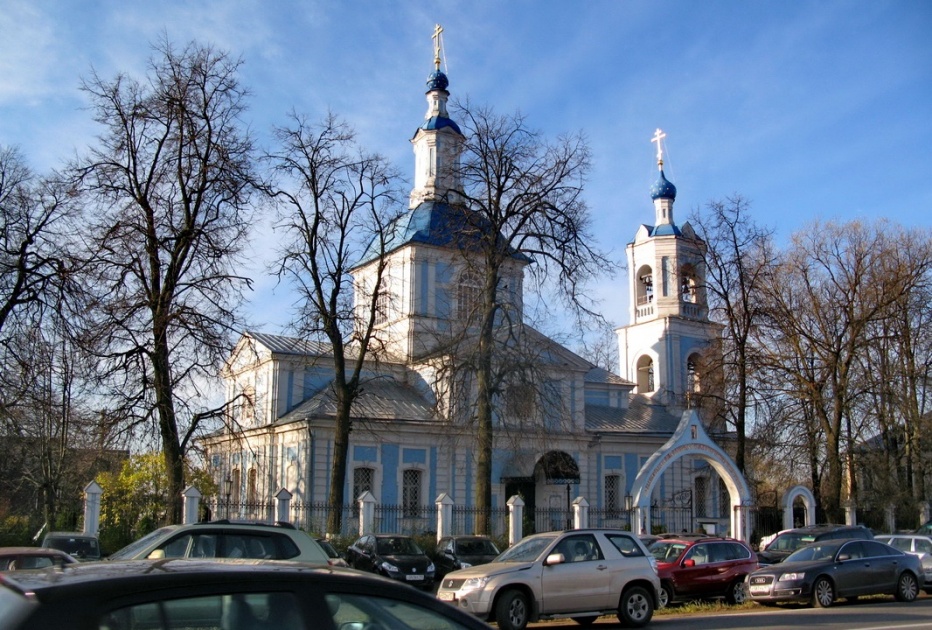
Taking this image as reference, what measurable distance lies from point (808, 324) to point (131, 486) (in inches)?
1061

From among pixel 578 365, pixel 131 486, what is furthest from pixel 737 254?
pixel 131 486

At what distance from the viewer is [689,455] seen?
3072 centimetres

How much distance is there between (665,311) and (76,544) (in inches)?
1346

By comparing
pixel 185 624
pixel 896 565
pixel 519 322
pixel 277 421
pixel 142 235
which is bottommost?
pixel 896 565

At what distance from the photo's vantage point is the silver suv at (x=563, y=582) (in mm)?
14094

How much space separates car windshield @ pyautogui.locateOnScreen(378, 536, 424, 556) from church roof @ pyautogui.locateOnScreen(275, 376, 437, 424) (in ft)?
34.0

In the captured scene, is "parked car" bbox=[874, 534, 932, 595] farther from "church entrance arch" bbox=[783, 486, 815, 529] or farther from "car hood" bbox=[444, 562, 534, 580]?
→ "car hood" bbox=[444, 562, 534, 580]

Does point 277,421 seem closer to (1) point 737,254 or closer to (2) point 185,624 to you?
(1) point 737,254

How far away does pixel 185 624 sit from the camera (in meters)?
3.93

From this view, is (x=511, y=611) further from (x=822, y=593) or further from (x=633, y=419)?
(x=633, y=419)

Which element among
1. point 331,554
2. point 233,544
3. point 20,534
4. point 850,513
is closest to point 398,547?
point 331,554

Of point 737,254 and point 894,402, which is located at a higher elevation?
point 737,254

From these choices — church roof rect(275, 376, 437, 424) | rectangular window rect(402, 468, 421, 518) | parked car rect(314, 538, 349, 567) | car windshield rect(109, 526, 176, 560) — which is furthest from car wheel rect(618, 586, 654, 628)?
rectangular window rect(402, 468, 421, 518)

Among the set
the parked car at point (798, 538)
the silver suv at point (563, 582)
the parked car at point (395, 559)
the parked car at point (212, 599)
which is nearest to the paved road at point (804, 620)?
the silver suv at point (563, 582)
